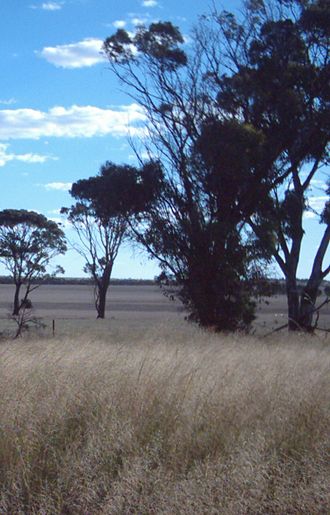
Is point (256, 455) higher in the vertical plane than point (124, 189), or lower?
lower

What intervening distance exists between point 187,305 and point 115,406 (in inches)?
711

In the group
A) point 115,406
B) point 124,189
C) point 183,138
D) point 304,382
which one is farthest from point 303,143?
point 115,406

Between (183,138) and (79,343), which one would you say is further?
(183,138)

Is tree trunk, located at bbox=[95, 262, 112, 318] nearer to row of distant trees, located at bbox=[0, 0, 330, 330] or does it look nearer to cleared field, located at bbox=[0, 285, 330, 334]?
cleared field, located at bbox=[0, 285, 330, 334]

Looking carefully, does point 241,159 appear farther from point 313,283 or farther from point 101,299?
point 101,299

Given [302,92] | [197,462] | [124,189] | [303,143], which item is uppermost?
[302,92]

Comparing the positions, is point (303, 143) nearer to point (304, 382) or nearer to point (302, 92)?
point (302, 92)

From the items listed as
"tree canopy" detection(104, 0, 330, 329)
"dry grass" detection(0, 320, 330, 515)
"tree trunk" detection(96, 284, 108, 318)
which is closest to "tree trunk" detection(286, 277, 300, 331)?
"tree canopy" detection(104, 0, 330, 329)

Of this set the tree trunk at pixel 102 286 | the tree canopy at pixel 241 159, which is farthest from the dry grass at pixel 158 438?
the tree trunk at pixel 102 286

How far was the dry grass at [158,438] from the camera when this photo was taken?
5.88 m

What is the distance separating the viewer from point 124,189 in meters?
25.7

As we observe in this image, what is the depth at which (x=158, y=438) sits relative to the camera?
691cm

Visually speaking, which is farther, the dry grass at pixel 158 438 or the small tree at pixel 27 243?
the small tree at pixel 27 243

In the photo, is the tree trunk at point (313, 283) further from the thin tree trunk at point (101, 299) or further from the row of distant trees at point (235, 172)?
the thin tree trunk at point (101, 299)
